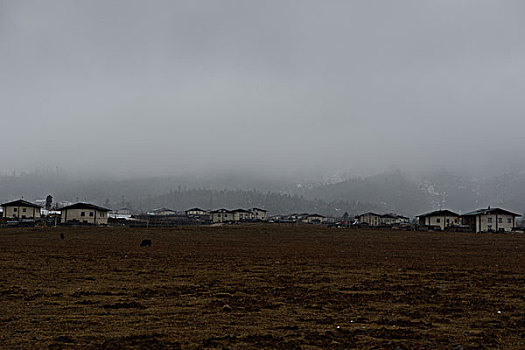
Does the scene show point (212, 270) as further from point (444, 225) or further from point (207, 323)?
point (444, 225)

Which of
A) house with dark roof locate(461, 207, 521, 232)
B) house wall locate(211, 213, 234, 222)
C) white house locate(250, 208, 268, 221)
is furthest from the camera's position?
white house locate(250, 208, 268, 221)

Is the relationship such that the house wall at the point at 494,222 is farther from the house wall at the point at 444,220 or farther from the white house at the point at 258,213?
the white house at the point at 258,213

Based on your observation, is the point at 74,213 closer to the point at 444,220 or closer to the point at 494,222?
the point at 444,220

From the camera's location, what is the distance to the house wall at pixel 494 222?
3494 inches

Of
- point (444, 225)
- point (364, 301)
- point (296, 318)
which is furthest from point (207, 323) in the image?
point (444, 225)

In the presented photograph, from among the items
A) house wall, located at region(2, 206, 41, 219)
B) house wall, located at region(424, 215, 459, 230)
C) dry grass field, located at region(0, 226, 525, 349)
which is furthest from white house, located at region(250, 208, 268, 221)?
dry grass field, located at region(0, 226, 525, 349)

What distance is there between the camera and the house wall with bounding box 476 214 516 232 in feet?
291

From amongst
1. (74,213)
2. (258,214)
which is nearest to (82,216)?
(74,213)

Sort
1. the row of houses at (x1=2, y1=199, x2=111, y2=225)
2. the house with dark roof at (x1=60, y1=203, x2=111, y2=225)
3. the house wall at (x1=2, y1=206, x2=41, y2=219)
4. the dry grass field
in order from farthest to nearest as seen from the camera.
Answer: the house wall at (x1=2, y1=206, x2=41, y2=219) → the row of houses at (x1=2, y1=199, x2=111, y2=225) → the house with dark roof at (x1=60, y1=203, x2=111, y2=225) → the dry grass field

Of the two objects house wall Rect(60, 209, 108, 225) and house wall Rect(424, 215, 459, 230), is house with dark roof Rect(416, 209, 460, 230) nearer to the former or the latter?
house wall Rect(424, 215, 459, 230)

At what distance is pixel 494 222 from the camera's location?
88.9 m

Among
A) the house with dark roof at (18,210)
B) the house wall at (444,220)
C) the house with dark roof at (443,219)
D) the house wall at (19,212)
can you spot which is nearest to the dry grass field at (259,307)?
the house wall at (444,220)

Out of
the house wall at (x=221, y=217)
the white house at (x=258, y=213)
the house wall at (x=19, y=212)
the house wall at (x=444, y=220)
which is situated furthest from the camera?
the white house at (x=258, y=213)

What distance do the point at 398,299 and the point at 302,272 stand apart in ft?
24.5
